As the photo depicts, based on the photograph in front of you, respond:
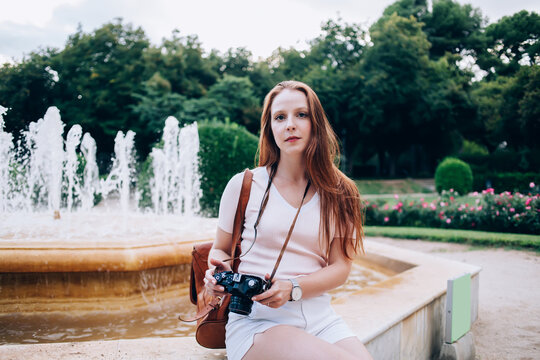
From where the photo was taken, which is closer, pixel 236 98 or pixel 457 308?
pixel 457 308

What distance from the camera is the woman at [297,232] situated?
66.1 inches

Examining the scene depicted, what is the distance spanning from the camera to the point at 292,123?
1.82 metres

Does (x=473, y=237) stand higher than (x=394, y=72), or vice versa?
(x=394, y=72)

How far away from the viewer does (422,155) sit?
37.1 meters

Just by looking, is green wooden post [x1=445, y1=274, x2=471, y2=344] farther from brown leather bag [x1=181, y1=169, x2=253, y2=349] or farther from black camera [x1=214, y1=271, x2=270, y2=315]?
black camera [x1=214, y1=271, x2=270, y2=315]

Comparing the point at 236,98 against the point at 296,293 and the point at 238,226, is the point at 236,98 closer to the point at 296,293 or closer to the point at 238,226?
the point at 238,226

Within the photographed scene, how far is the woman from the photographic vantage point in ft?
5.51

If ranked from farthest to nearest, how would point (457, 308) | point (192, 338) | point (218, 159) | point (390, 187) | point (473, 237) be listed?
point (390, 187) → point (218, 159) → point (473, 237) → point (457, 308) → point (192, 338)

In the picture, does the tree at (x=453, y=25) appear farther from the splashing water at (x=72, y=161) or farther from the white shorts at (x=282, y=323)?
the white shorts at (x=282, y=323)

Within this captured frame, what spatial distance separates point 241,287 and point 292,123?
724 millimetres

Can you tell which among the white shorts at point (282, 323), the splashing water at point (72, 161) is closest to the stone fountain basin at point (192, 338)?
the white shorts at point (282, 323)

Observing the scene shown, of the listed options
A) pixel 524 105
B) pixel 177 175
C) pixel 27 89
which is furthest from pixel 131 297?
pixel 27 89

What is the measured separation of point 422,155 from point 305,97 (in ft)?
123

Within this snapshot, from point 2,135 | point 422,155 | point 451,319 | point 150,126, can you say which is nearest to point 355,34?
point 422,155
